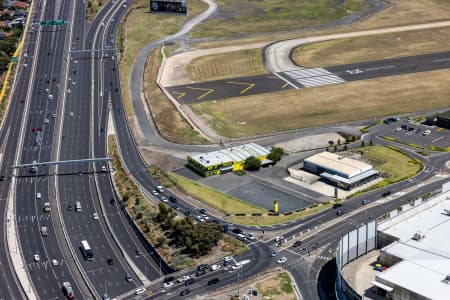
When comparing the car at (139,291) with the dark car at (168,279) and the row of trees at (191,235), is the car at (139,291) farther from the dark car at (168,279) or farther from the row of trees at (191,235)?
the row of trees at (191,235)

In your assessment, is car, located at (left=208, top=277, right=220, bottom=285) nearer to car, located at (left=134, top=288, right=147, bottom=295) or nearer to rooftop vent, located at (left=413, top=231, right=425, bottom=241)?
car, located at (left=134, top=288, right=147, bottom=295)

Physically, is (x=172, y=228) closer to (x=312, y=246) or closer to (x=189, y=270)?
(x=189, y=270)

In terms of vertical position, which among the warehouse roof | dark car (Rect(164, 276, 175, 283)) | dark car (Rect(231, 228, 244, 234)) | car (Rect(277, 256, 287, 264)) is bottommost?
dark car (Rect(164, 276, 175, 283))

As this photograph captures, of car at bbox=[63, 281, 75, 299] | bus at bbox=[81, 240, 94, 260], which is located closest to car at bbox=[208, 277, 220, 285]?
car at bbox=[63, 281, 75, 299]

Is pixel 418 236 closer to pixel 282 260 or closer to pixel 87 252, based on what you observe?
pixel 282 260

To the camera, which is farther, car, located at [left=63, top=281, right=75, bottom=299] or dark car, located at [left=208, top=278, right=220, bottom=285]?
car, located at [left=63, top=281, right=75, bottom=299]

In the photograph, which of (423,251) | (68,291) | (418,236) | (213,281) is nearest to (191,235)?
(213,281)
